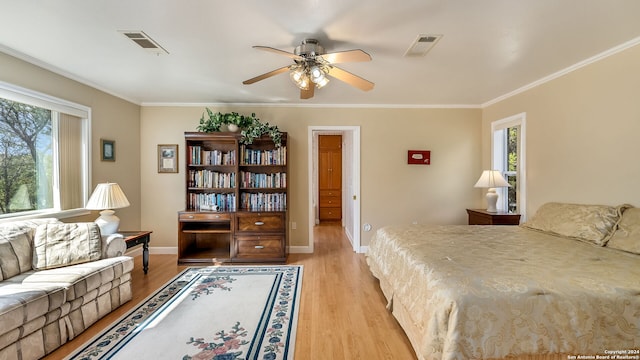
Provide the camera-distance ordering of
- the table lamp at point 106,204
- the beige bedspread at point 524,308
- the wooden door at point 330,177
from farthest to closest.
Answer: the wooden door at point 330,177, the table lamp at point 106,204, the beige bedspread at point 524,308

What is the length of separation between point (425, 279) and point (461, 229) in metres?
1.48

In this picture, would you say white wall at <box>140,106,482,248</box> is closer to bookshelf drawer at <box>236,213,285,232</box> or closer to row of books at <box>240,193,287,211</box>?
row of books at <box>240,193,287,211</box>

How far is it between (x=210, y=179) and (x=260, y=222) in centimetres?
103

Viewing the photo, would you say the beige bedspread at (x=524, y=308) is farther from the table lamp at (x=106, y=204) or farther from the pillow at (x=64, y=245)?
the table lamp at (x=106, y=204)

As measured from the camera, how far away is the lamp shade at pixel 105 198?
3018 mm

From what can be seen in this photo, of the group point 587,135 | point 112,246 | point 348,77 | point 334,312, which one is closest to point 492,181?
point 587,135

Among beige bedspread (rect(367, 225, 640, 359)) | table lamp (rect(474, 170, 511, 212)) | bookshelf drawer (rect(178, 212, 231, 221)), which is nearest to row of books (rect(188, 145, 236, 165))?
bookshelf drawer (rect(178, 212, 231, 221))

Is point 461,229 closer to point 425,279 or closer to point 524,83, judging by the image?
point 425,279

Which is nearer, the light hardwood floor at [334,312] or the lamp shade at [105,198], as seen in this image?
the light hardwood floor at [334,312]

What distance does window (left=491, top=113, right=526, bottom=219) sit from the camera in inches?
149

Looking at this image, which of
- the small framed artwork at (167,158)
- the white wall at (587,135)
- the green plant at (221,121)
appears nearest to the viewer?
the white wall at (587,135)

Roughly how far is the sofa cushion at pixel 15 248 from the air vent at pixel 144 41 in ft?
6.10

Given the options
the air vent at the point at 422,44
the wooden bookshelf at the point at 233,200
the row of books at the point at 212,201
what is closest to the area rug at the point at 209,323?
the wooden bookshelf at the point at 233,200

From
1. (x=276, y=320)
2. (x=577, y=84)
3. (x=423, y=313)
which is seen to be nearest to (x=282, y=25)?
(x=423, y=313)
